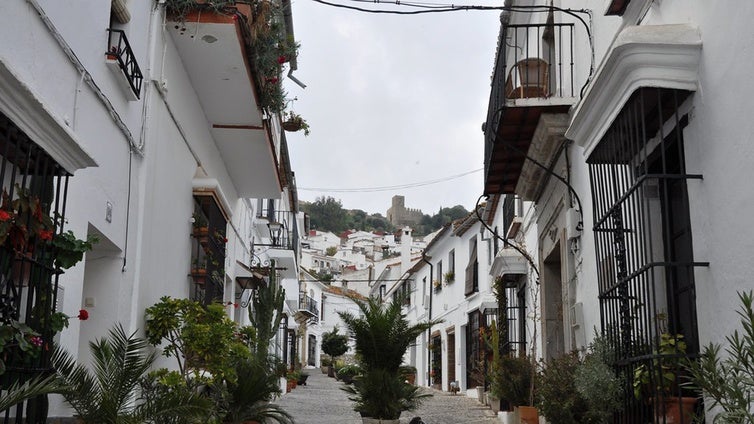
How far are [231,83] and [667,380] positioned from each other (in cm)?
691

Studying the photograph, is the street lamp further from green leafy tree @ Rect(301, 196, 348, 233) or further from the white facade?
green leafy tree @ Rect(301, 196, 348, 233)

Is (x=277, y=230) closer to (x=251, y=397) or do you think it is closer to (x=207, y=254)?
(x=207, y=254)

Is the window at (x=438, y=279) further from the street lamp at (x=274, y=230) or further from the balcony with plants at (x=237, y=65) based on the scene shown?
the balcony with plants at (x=237, y=65)

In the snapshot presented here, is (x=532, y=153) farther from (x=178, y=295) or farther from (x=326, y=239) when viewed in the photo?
(x=326, y=239)

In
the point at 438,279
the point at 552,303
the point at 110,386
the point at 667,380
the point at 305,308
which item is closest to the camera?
the point at 667,380

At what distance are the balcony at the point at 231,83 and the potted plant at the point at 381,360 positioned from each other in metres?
2.90

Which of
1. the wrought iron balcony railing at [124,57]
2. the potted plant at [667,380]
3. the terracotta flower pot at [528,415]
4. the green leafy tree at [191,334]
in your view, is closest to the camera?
the potted plant at [667,380]

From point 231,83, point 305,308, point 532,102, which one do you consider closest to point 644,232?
point 532,102

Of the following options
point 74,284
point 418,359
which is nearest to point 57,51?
point 74,284

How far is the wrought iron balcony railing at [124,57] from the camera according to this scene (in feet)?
24.1

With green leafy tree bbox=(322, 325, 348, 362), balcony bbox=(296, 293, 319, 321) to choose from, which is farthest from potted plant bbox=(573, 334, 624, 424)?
green leafy tree bbox=(322, 325, 348, 362)

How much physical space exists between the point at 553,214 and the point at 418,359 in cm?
2552

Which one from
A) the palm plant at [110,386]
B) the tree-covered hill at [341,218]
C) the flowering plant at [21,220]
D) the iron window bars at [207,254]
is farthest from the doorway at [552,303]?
the tree-covered hill at [341,218]

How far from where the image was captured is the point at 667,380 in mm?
5457
